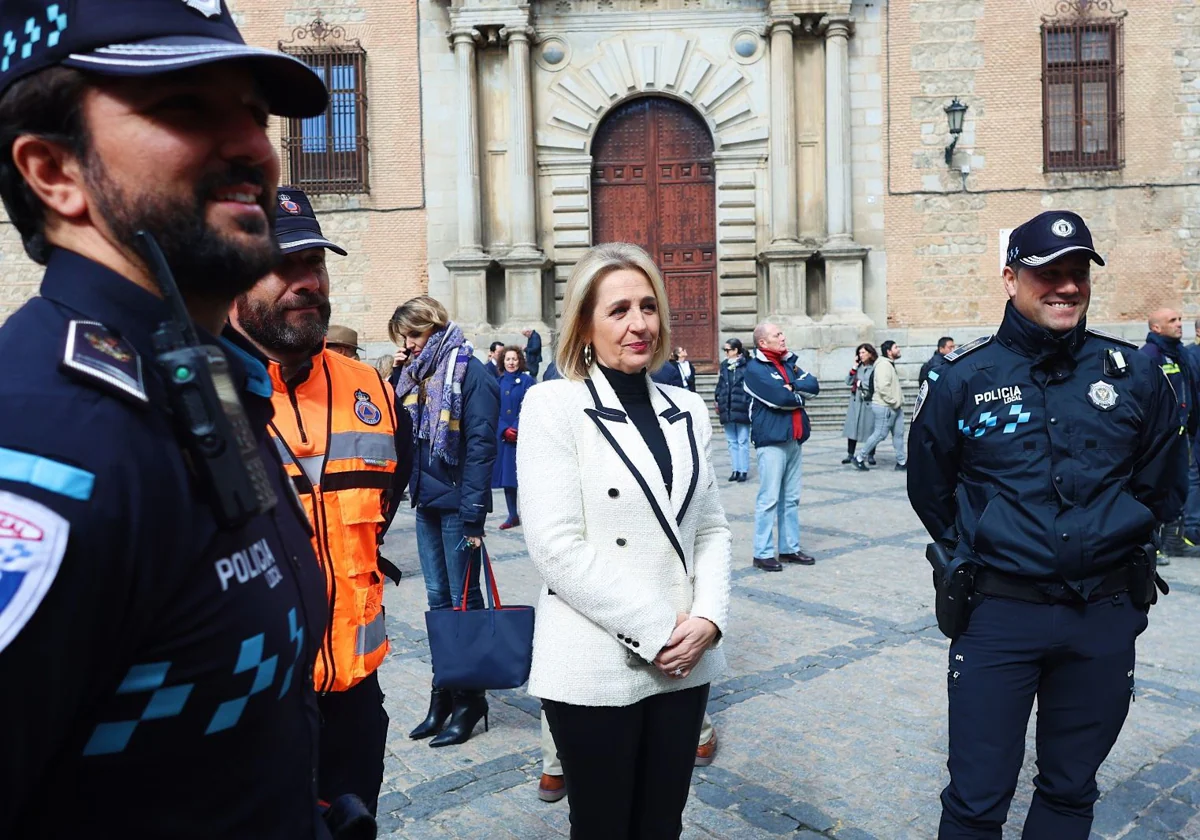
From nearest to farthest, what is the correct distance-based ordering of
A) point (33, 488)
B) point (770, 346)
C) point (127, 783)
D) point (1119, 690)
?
point (33, 488), point (127, 783), point (1119, 690), point (770, 346)

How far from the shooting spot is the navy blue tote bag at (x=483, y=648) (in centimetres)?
377

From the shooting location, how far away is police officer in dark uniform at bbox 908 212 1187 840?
264cm

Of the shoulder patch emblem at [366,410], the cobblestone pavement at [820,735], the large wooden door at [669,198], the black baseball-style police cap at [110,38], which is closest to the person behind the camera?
the black baseball-style police cap at [110,38]

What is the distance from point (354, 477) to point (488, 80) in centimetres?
→ 1726

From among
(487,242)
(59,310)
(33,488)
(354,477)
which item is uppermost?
(487,242)

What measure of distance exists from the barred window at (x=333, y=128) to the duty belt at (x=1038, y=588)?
708 inches

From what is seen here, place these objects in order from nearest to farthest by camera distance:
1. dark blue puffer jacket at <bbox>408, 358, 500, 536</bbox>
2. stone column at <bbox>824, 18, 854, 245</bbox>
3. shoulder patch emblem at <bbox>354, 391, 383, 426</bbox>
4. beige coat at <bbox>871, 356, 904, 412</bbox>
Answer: shoulder patch emblem at <bbox>354, 391, 383, 426</bbox> → dark blue puffer jacket at <bbox>408, 358, 500, 536</bbox> → beige coat at <bbox>871, 356, 904, 412</bbox> → stone column at <bbox>824, 18, 854, 245</bbox>

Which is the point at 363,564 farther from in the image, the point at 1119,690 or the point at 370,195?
the point at 370,195

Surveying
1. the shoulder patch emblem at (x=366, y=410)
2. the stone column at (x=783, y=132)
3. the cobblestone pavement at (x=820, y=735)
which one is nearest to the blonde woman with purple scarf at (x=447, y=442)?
the cobblestone pavement at (x=820, y=735)

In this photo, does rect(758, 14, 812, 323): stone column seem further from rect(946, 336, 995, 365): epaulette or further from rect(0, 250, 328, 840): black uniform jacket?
rect(0, 250, 328, 840): black uniform jacket

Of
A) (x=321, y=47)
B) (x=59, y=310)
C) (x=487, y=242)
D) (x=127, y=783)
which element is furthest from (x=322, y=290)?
(x=321, y=47)

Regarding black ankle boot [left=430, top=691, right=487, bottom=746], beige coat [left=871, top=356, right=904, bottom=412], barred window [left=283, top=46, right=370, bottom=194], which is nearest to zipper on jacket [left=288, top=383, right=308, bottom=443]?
black ankle boot [left=430, top=691, right=487, bottom=746]

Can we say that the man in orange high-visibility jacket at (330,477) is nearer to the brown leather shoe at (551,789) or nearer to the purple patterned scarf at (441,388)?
the brown leather shoe at (551,789)

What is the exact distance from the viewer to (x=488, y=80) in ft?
60.7
